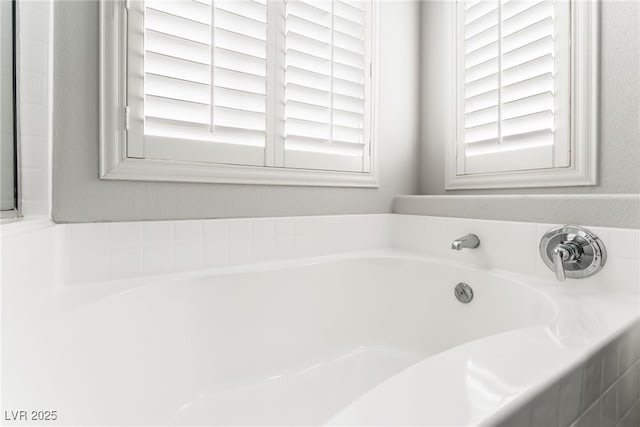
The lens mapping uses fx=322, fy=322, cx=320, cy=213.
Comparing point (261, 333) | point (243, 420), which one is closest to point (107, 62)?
point (261, 333)

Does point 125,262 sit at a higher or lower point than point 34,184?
lower

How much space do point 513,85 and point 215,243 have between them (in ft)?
4.31

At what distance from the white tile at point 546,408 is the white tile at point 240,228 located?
0.97 m

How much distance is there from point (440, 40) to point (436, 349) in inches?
57.7

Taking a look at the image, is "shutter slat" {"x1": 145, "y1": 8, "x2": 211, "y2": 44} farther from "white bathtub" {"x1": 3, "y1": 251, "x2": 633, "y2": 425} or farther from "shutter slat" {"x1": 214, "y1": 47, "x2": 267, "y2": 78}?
"white bathtub" {"x1": 3, "y1": 251, "x2": 633, "y2": 425}

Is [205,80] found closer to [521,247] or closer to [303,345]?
[303,345]

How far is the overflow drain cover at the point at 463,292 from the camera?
43.3 inches

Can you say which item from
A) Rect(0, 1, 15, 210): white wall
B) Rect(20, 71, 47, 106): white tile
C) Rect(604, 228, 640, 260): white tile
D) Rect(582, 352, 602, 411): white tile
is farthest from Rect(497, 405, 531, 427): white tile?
Rect(20, 71, 47, 106): white tile

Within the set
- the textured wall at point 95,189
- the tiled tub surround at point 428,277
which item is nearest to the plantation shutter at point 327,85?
the textured wall at point 95,189

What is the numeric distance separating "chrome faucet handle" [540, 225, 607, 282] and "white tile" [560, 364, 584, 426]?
506 millimetres

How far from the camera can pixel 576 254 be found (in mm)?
911

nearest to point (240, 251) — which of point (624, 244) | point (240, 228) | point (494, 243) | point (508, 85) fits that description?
point (240, 228)

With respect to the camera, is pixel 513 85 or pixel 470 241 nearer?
pixel 470 241

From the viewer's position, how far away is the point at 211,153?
114 cm
